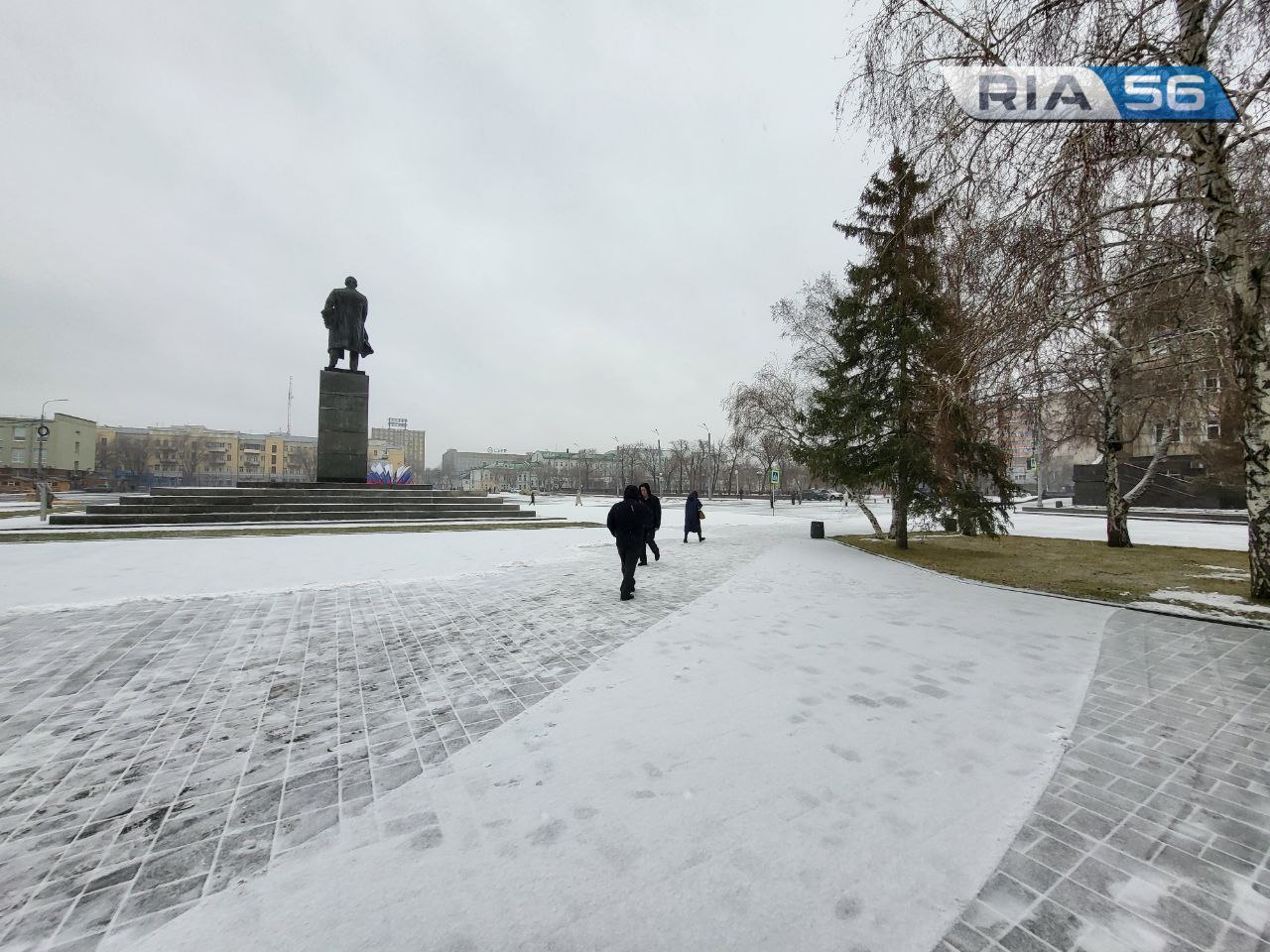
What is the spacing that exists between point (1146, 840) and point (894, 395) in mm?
12537

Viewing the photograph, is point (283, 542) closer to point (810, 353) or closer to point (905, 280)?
point (905, 280)

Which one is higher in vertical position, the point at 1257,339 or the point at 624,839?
the point at 1257,339

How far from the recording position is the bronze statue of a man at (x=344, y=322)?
1905 centimetres

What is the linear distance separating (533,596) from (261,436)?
12527 centimetres

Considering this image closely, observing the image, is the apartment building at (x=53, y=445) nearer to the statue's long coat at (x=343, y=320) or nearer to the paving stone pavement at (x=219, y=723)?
the statue's long coat at (x=343, y=320)

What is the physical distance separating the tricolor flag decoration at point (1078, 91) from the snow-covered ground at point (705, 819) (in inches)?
242

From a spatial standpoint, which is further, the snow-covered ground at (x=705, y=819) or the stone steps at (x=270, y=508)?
the stone steps at (x=270, y=508)

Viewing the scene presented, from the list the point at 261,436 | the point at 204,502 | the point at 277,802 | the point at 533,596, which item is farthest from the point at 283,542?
the point at 261,436

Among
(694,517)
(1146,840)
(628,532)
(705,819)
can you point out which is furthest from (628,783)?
(694,517)

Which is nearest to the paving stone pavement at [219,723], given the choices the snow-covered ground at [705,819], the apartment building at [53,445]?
the snow-covered ground at [705,819]

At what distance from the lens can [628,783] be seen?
282 cm

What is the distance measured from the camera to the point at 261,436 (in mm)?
106250

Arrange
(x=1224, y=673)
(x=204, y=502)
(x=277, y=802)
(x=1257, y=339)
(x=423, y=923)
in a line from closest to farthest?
1. (x=423, y=923)
2. (x=277, y=802)
3. (x=1224, y=673)
4. (x=1257, y=339)
5. (x=204, y=502)

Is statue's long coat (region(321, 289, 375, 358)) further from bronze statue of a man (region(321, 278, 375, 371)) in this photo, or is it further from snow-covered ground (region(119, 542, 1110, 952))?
snow-covered ground (region(119, 542, 1110, 952))
